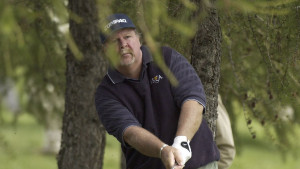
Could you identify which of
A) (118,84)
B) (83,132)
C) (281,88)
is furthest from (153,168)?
(83,132)

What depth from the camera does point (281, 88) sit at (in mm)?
4434

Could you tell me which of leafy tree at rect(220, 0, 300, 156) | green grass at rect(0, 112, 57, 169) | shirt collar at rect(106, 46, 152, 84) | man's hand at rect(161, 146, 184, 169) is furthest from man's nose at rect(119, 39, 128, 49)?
green grass at rect(0, 112, 57, 169)

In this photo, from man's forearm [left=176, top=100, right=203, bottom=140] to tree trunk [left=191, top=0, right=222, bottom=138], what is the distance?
0.55 meters

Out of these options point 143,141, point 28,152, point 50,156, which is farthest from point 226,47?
point 28,152

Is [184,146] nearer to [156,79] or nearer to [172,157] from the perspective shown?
[172,157]

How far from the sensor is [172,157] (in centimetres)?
331

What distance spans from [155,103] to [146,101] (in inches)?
2.4

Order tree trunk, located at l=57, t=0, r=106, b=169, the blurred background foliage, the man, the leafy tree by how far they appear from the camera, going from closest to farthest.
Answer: the blurred background foliage, the man, the leafy tree, tree trunk, located at l=57, t=0, r=106, b=169

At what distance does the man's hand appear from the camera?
3319 millimetres

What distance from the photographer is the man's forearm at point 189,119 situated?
11.5 ft

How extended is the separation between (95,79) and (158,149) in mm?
2596

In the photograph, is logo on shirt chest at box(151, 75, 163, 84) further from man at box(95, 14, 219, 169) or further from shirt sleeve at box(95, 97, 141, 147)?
shirt sleeve at box(95, 97, 141, 147)

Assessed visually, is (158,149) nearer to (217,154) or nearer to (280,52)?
(217,154)

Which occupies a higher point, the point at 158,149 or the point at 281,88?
the point at 281,88
